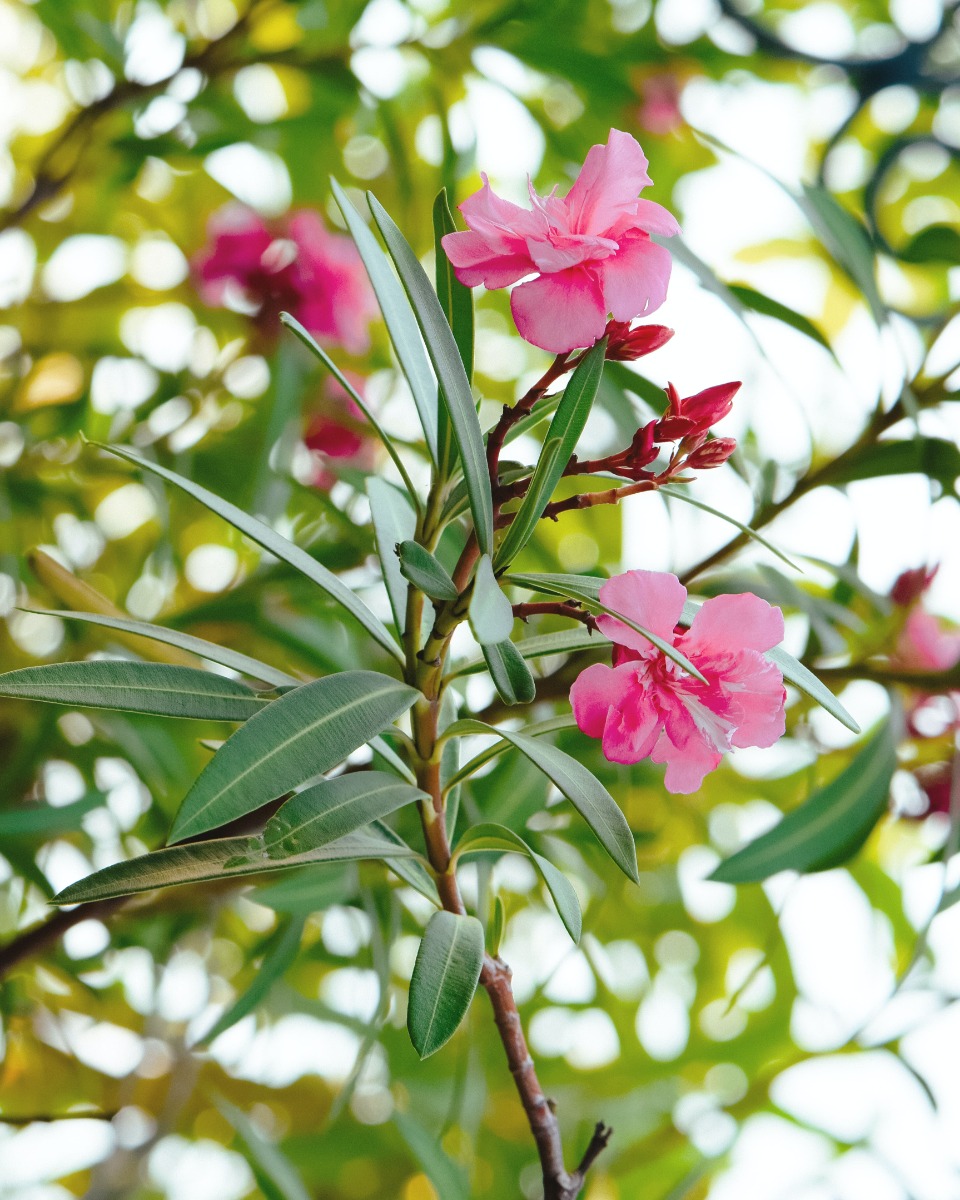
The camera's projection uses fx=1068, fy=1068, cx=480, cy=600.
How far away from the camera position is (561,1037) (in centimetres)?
119

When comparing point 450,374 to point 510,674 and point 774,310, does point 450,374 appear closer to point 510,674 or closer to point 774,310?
point 510,674

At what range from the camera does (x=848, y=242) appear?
774 mm

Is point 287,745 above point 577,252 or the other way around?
the other way around

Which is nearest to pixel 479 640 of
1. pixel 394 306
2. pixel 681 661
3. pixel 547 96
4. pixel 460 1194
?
pixel 681 661

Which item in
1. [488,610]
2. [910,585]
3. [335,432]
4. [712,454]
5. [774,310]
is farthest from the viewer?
[335,432]

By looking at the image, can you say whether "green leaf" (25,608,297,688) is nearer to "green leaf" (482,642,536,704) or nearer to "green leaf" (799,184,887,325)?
"green leaf" (482,642,536,704)

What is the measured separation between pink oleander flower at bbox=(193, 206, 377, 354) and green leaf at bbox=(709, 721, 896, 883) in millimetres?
734

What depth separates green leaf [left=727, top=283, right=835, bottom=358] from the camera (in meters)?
0.73

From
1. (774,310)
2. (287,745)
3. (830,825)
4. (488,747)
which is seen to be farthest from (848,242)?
(287,745)

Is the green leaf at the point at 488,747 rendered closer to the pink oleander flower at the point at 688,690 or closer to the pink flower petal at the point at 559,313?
the pink oleander flower at the point at 688,690

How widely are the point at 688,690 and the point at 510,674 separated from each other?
8cm

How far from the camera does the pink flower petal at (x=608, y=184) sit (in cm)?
39

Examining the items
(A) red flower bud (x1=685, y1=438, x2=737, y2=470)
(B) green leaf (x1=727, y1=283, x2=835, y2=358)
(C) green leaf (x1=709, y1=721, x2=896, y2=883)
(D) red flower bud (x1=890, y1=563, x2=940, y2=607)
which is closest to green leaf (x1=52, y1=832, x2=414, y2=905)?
(A) red flower bud (x1=685, y1=438, x2=737, y2=470)

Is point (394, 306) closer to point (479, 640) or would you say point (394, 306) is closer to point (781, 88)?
point (479, 640)
